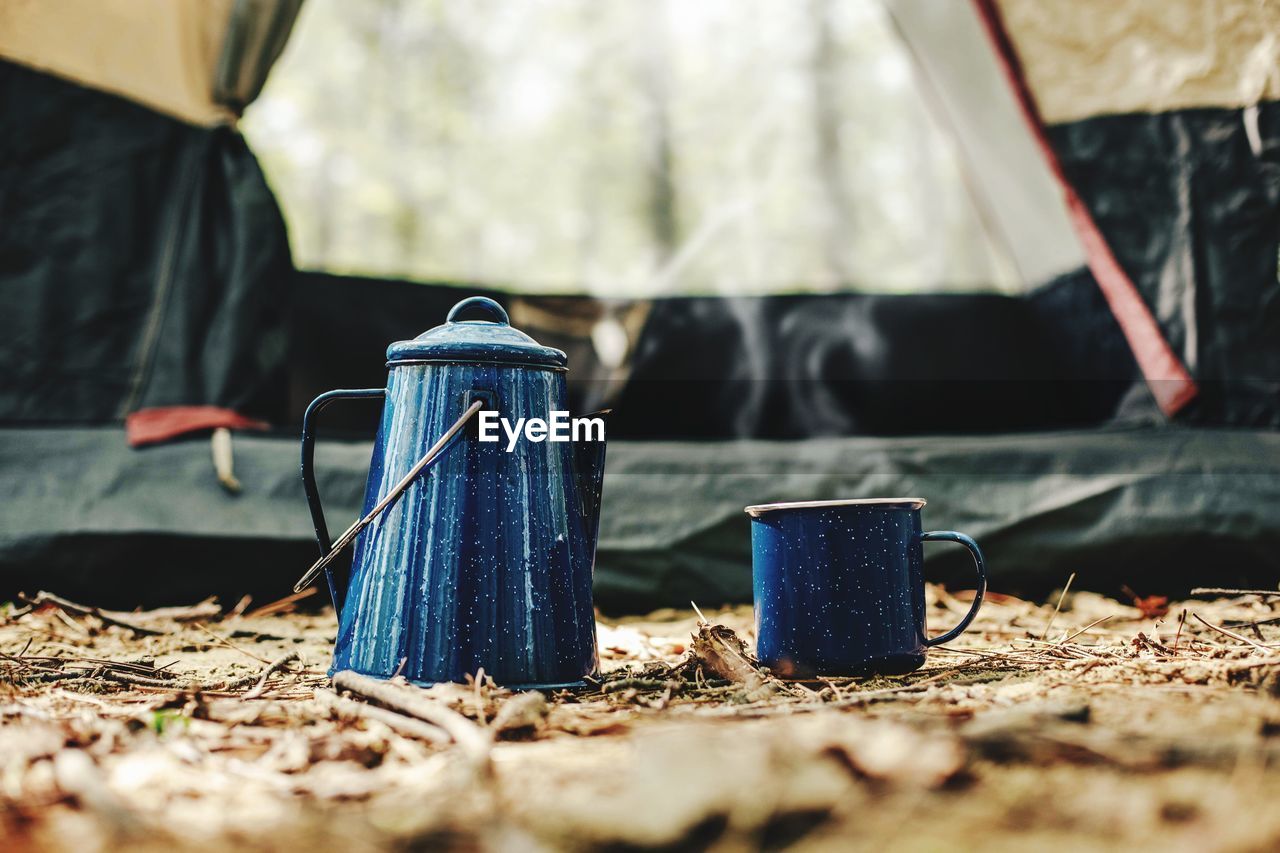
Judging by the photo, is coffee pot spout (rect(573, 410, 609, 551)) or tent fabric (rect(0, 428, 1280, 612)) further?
tent fabric (rect(0, 428, 1280, 612))

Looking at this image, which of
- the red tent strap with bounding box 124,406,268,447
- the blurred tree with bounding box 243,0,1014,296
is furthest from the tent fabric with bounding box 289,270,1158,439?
the blurred tree with bounding box 243,0,1014,296

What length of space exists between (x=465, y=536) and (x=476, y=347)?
179 mm

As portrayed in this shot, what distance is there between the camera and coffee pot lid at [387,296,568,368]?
2.93 feet

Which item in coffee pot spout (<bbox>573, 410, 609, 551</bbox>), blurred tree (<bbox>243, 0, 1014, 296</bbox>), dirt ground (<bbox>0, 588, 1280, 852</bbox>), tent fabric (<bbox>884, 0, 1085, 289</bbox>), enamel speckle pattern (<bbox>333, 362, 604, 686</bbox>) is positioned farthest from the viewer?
blurred tree (<bbox>243, 0, 1014, 296</bbox>)

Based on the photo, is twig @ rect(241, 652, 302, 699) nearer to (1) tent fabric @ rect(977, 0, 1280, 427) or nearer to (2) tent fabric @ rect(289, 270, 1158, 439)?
(2) tent fabric @ rect(289, 270, 1158, 439)

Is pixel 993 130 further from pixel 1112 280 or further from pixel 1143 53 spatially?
pixel 1112 280

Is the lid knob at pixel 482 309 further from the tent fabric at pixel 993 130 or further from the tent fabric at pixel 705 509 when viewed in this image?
the tent fabric at pixel 993 130

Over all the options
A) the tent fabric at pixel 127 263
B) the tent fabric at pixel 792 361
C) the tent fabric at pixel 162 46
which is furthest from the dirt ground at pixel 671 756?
the tent fabric at pixel 162 46

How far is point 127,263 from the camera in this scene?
5.74 feet

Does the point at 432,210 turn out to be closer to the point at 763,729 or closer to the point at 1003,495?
the point at 1003,495

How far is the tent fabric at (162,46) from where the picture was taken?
1713mm

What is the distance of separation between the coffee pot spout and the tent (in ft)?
2.30

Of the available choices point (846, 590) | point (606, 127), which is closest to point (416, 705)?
point (846, 590)

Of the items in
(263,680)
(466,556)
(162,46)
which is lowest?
(263,680)
